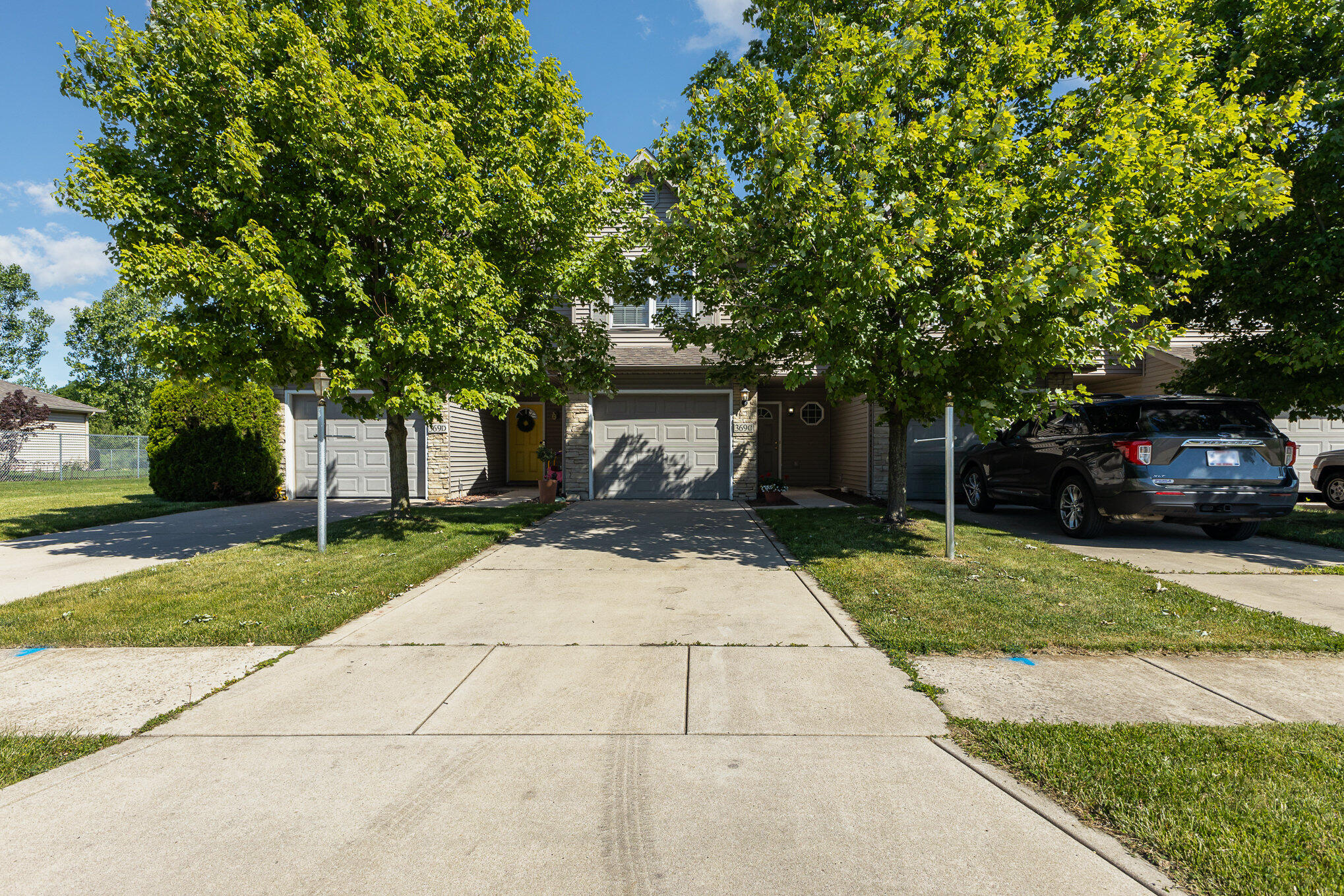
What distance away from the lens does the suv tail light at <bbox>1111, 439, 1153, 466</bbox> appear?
760 cm

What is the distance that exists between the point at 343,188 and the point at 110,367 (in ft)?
161

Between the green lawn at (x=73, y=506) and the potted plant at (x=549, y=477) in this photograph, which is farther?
the potted plant at (x=549, y=477)

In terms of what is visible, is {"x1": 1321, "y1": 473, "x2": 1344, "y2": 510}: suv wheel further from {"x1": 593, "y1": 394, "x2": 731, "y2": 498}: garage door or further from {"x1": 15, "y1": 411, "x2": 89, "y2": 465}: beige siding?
{"x1": 15, "y1": 411, "x2": 89, "y2": 465}: beige siding

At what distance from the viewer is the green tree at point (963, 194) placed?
20.3 feet

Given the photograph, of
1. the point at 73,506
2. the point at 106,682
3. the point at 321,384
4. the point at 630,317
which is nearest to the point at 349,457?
the point at 73,506

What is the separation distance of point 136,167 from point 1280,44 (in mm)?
14818

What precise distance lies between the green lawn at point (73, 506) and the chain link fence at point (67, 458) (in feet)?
12.7

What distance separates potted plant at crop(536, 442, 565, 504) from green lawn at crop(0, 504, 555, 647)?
13.8ft

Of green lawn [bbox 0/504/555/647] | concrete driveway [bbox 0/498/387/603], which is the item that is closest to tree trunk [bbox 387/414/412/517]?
green lawn [bbox 0/504/555/647]

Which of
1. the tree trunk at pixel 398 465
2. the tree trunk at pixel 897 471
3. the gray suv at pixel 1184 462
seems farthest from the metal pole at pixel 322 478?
the gray suv at pixel 1184 462

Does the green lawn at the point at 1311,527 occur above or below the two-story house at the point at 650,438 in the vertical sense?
below

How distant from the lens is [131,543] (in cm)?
874

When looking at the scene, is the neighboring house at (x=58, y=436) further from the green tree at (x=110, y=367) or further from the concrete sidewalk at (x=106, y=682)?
the concrete sidewalk at (x=106, y=682)

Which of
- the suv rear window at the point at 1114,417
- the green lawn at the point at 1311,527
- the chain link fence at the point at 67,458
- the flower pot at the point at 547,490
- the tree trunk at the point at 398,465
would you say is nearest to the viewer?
the suv rear window at the point at 1114,417
